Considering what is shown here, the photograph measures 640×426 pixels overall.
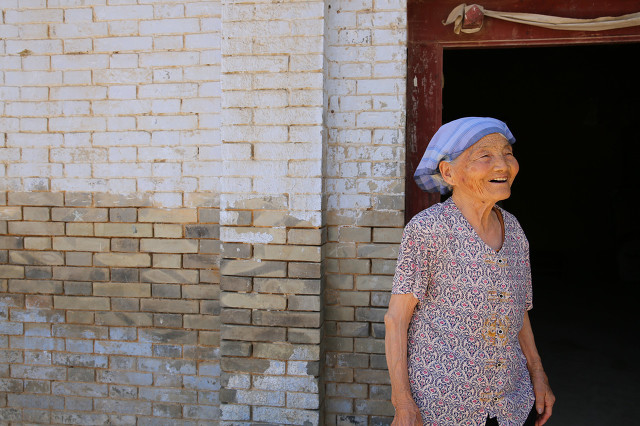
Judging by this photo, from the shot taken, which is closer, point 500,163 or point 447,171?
point 500,163

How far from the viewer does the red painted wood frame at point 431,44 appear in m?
2.98

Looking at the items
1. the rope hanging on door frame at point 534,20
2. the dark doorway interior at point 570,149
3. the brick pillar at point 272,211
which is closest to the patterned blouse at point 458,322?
the brick pillar at point 272,211

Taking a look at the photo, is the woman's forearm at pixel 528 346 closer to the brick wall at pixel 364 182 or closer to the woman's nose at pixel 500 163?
the woman's nose at pixel 500 163

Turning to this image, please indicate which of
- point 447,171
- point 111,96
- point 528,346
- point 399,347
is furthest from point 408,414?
point 111,96

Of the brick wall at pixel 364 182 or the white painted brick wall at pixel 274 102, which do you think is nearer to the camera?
the white painted brick wall at pixel 274 102

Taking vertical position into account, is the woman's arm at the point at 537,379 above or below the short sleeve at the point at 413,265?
below

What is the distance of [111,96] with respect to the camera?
10.5 ft

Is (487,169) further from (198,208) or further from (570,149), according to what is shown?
(570,149)

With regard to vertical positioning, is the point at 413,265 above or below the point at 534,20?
below

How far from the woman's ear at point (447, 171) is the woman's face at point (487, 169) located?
0.03 metres

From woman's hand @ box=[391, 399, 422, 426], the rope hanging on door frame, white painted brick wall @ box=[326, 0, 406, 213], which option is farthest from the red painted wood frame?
woman's hand @ box=[391, 399, 422, 426]

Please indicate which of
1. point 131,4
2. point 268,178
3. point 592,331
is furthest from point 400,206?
point 592,331

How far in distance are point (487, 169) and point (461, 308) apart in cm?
54

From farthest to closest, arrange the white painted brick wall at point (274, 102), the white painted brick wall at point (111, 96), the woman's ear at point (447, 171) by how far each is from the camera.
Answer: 1. the white painted brick wall at point (111, 96)
2. the white painted brick wall at point (274, 102)
3. the woman's ear at point (447, 171)
